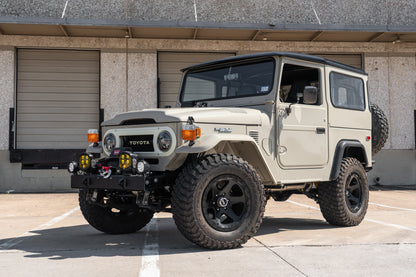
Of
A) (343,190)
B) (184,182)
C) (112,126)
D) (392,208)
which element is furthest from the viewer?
(392,208)

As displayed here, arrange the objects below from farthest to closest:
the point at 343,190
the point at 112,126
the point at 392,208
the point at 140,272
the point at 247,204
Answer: the point at 392,208 → the point at 343,190 → the point at 112,126 → the point at 247,204 → the point at 140,272

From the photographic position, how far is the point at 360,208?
6535 millimetres

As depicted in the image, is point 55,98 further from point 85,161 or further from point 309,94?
point 309,94

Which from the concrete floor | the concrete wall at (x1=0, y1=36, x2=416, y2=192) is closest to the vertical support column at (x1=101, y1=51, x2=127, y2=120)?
the concrete wall at (x1=0, y1=36, x2=416, y2=192)

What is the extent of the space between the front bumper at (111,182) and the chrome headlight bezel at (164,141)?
44cm

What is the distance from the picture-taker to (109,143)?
208 inches

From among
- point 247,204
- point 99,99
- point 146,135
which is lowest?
point 247,204

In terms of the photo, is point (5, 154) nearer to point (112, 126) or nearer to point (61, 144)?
point (61, 144)

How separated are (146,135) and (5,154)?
905 centimetres

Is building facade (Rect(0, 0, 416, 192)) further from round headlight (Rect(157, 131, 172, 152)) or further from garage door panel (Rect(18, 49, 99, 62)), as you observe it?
round headlight (Rect(157, 131, 172, 152))

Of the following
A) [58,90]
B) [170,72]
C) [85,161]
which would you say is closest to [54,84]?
[58,90]

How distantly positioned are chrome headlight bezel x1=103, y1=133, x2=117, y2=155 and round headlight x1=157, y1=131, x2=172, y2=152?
2.46 ft

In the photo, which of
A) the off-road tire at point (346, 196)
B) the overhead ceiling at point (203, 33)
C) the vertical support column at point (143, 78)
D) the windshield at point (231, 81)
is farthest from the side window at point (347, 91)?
the vertical support column at point (143, 78)

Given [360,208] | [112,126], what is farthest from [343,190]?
[112,126]
